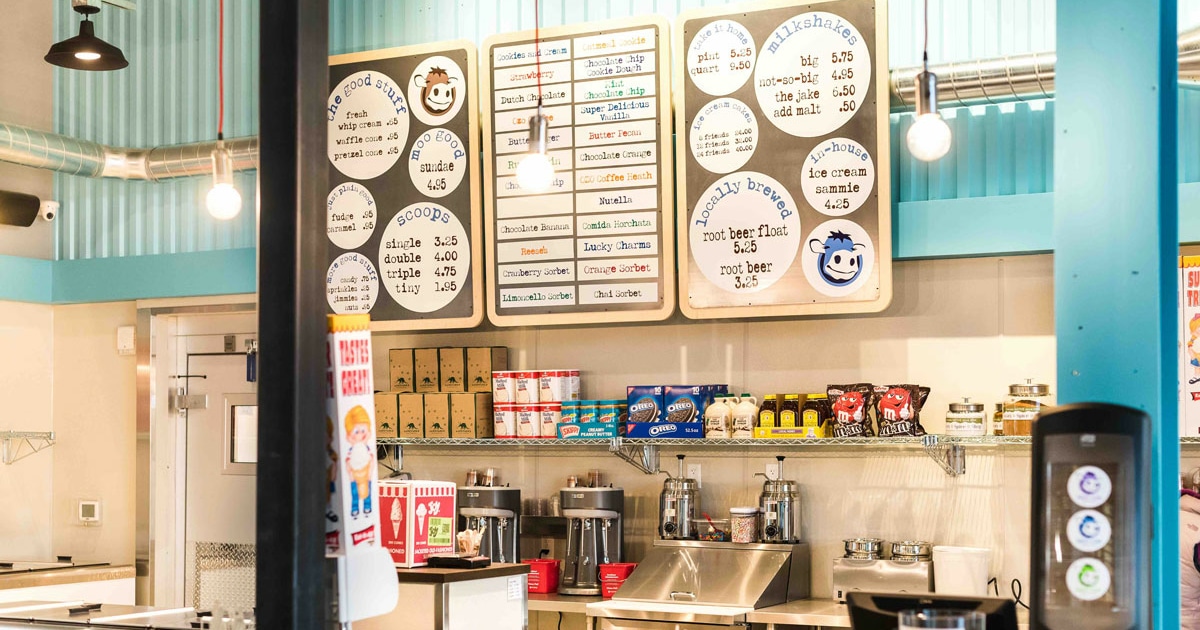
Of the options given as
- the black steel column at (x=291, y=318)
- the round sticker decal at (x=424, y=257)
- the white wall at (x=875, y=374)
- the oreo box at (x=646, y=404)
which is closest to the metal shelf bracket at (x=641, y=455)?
the white wall at (x=875, y=374)

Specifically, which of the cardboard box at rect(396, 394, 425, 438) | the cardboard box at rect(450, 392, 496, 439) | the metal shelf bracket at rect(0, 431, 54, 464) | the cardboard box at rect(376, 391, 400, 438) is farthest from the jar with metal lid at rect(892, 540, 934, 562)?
the metal shelf bracket at rect(0, 431, 54, 464)

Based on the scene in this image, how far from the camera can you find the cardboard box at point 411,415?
6129mm

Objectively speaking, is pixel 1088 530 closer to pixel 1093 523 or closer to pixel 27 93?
pixel 1093 523

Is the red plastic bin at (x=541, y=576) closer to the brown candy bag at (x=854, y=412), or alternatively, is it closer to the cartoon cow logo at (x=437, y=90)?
the brown candy bag at (x=854, y=412)

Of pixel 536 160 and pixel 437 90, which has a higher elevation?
pixel 437 90

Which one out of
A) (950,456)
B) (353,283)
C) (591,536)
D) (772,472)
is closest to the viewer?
(950,456)

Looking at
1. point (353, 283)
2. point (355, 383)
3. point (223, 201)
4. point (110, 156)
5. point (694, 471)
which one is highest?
point (110, 156)

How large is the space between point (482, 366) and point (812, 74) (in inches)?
81.4

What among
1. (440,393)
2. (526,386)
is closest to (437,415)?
(440,393)

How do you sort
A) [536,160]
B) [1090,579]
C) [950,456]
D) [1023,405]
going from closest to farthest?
1. [1090,579]
2. [536,160]
3. [1023,405]
4. [950,456]

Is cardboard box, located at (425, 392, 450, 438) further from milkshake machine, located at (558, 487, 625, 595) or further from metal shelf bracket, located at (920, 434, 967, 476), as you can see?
metal shelf bracket, located at (920, 434, 967, 476)

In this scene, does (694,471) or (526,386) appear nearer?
(694,471)

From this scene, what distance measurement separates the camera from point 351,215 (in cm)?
630

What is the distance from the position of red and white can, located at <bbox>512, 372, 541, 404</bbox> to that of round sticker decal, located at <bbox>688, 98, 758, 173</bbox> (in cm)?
127
